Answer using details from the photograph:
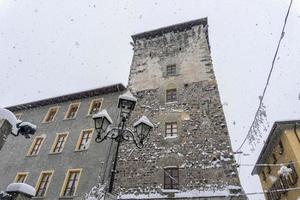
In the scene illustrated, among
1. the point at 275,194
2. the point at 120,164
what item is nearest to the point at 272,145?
the point at 275,194

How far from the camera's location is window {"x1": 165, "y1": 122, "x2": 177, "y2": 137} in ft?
47.9

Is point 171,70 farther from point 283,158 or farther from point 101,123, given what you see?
point 101,123

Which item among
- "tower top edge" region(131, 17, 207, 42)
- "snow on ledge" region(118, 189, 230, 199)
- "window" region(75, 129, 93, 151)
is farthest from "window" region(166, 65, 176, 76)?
"snow on ledge" region(118, 189, 230, 199)

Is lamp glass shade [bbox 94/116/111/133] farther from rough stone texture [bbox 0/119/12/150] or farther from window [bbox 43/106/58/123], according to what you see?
window [bbox 43/106/58/123]

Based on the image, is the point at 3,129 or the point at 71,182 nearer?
the point at 3,129

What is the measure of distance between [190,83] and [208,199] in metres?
7.43

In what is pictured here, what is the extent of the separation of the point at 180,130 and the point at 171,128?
618 millimetres

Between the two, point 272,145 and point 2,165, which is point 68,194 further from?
point 272,145

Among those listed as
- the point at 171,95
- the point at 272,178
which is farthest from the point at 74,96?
the point at 272,178

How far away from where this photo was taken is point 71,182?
47.4 feet

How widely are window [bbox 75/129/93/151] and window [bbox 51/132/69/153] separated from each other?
1252 millimetres

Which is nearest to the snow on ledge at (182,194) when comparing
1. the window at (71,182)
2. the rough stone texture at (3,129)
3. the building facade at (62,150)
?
the building facade at (62,150)

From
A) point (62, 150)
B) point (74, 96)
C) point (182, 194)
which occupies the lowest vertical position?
point (182, 194)

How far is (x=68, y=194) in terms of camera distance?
45.6 feet
